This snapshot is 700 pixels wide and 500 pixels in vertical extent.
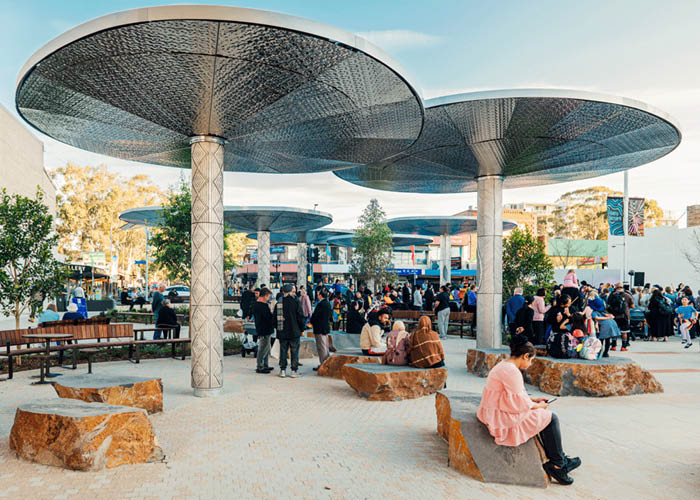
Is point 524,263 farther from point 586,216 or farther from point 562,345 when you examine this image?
point 586,216

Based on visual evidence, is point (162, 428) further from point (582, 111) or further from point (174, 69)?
point (582, 111)

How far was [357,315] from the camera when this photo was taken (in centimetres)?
1286

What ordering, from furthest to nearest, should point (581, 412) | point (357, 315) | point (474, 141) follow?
1. point (357, 315)
2. point (474, 141)
3. point (581, 412)

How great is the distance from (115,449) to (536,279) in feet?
53.5

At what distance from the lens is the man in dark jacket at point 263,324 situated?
1044 cm

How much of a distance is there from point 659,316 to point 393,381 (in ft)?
42.3

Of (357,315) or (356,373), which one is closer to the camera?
(356,373)

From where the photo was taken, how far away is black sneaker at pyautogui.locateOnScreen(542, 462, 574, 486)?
15.7ft

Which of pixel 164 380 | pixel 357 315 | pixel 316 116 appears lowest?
pixel 164 380

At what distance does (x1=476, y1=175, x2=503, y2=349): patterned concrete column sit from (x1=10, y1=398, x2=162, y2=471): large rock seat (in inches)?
390

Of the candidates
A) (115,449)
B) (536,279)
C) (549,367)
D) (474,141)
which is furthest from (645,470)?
(536,279)

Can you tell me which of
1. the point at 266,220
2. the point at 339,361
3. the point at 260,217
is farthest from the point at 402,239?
the point at 339,361

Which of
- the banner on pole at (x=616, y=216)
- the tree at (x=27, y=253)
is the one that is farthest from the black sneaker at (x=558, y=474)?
the banner on pole at (x=616, y=216)

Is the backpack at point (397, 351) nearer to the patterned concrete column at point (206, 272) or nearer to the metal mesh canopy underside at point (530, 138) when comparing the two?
the patterned concrete column at point (206, 272)
